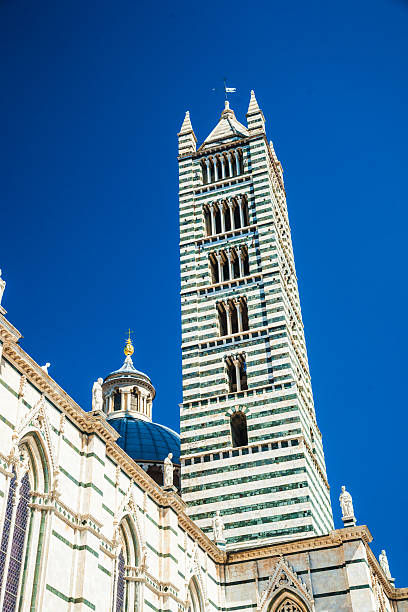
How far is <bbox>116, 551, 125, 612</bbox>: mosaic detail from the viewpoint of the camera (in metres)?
19.0

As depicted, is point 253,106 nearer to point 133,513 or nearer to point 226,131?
point 226,131

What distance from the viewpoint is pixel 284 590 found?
23766 millimetres

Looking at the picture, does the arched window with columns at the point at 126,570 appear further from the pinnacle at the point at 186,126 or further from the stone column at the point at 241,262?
the pinnacle at the point at 186,126

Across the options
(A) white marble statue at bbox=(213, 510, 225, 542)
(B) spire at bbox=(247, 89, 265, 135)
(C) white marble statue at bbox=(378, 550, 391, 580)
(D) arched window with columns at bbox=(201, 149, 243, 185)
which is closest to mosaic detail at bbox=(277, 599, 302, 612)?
(A) white marble statue at bbox=(213, 510, 225, 542)

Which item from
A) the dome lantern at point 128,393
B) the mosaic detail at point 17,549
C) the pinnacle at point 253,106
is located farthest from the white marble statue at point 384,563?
the pinnacle at point 253,106

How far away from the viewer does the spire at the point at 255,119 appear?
36.7 m

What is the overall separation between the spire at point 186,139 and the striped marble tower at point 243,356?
0.29ft

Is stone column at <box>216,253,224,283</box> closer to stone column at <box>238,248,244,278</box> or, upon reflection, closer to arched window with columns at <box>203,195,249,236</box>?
stone column at <box>238,248,244,278</box>

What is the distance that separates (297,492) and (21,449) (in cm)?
1276

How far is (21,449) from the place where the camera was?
1658 cm

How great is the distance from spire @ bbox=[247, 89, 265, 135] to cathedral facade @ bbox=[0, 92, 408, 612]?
11 centimetres

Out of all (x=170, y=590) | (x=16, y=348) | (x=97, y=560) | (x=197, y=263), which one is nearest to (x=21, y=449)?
(x=16, y=348)

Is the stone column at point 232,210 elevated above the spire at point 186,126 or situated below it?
below

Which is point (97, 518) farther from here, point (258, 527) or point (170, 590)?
point (258, 527)
